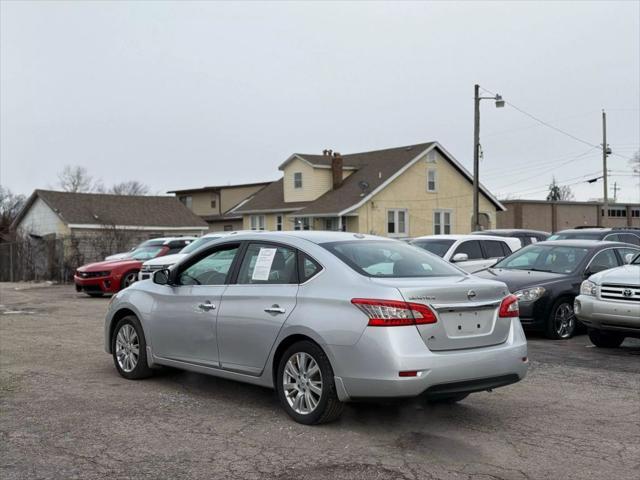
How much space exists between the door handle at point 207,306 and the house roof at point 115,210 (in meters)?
39.3

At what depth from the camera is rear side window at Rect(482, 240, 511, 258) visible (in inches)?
677

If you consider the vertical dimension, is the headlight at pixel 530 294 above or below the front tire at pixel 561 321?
above

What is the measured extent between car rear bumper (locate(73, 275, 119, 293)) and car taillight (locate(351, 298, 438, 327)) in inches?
626

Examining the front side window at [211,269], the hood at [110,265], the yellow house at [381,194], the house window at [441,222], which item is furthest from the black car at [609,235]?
the house window at [441,222]

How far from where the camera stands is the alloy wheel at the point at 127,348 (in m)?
8.54

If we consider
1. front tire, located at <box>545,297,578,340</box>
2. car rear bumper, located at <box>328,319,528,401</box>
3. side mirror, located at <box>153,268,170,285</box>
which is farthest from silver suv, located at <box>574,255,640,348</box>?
side mirror, located at <box>153,268,170,285</box>

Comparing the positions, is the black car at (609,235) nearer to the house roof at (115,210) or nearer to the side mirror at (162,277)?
the side mirror at (162,277)

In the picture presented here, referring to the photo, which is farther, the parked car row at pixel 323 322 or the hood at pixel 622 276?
the hood at pixel 622 276

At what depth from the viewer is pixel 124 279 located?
69.2 ft

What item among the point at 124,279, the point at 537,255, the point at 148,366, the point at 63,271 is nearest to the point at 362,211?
the point at 63,271

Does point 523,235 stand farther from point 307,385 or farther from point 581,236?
point 307,385

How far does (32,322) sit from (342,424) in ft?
32.5

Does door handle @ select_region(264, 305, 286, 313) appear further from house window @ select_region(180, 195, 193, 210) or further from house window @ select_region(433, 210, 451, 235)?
house window @ select_region(180, 195, 193, 210)

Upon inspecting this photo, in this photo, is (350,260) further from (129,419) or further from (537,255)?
(537,255)
